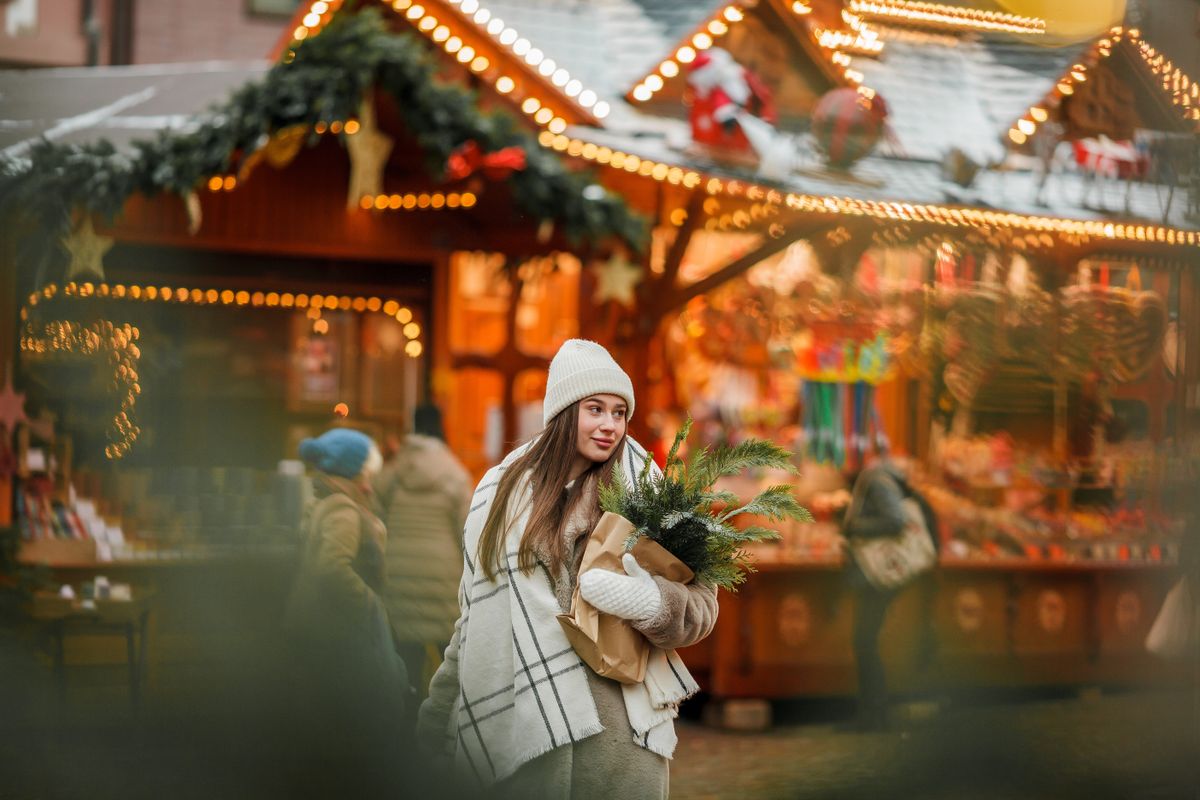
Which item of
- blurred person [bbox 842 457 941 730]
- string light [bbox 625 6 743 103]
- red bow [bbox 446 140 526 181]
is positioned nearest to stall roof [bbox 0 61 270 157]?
red bow [bbox 446 140 526 181]

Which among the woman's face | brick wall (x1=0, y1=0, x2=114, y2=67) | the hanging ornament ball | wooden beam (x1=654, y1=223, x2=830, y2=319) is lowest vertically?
the woman's face

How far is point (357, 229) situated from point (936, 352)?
173 inches

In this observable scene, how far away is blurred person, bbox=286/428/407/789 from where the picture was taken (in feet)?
17.5

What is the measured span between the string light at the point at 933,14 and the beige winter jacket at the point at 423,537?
5.39 metres

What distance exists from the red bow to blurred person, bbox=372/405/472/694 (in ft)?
4.95

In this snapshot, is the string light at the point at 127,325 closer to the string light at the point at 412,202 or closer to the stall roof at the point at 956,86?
the string light at the point at 412,202

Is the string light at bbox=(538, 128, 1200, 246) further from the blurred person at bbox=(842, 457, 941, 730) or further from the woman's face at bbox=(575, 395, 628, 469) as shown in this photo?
the woman's face at bbox=(575, 395, 628, 469)

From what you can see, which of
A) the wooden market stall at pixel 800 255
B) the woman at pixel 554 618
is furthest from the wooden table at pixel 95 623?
the woman at pixel 554 618

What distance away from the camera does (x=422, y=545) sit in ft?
23.6

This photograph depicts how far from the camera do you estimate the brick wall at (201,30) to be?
15.2 meters

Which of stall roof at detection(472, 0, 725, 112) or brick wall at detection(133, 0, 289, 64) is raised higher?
brick wall at detection(133, 0, 289, 64)

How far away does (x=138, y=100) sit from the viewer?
35.4 feet

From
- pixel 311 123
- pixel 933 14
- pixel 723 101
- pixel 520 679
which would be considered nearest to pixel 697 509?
pixel 520 679

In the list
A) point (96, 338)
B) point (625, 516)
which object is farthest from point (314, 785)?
point (96, 338)
